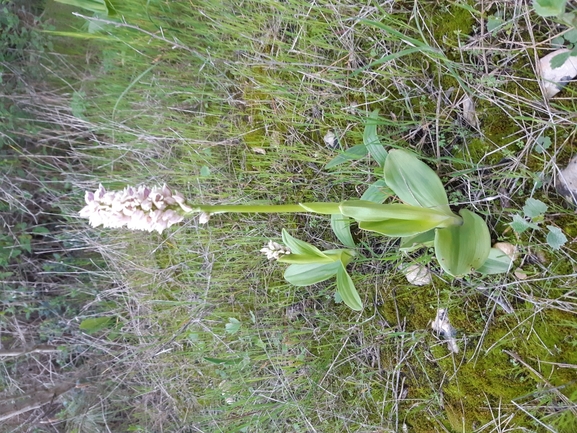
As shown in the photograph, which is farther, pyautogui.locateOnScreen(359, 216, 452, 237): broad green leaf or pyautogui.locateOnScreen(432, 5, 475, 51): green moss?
pyautogui.locateOnScreen(432, 5, 475, 51): green moss

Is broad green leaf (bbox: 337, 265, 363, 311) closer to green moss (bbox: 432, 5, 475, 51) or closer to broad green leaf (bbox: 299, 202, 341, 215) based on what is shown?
broad green leaf (bbox: 299, 202, 341, 215)

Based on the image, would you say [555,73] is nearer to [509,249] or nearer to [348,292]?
[509,249]

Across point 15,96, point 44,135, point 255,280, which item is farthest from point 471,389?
point 15,96

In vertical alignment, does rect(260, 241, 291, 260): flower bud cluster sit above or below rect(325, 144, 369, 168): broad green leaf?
below

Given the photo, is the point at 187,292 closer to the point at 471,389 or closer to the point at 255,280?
the point at 255,280

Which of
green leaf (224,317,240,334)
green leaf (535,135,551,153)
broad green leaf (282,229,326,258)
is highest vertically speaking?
green leaf (535,135,551,153)

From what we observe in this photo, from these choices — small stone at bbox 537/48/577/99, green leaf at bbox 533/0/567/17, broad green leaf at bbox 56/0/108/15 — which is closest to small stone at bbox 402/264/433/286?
small stone at bbox 537/48/577/99
